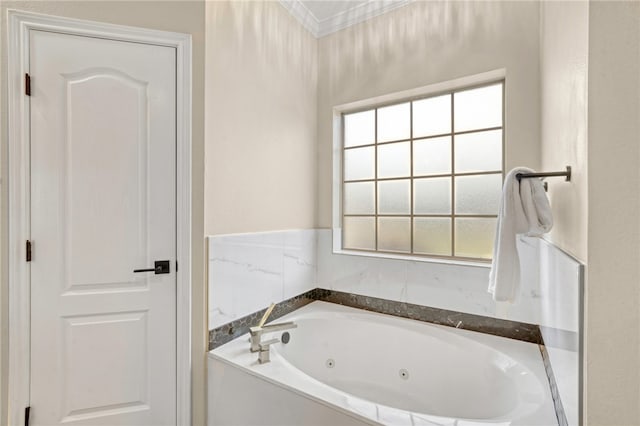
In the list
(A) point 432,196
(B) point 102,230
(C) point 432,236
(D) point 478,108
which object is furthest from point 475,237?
(B) point 102,230

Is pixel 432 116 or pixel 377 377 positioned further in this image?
pixel 432 116

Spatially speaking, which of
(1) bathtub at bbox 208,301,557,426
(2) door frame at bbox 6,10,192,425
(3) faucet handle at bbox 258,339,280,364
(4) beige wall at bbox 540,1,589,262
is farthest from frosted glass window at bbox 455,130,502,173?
(2) door frame at bbox 6,10,192,425

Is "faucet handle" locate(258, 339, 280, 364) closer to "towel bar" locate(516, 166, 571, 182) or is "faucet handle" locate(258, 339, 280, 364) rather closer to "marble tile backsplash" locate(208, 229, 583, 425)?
"marble tile backsplash" locate(208, 229, 583, 425)

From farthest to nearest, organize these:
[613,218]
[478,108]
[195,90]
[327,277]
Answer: [327,277] → [478,108] → [195,90] → [613,218]

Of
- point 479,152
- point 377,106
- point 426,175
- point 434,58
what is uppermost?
point 434,58

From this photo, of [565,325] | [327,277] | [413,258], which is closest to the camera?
[565,325]

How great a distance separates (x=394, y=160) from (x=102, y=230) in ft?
6.22

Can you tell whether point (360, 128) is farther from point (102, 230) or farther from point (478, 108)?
point (102, 230)

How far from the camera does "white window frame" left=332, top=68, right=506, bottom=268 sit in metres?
1.88

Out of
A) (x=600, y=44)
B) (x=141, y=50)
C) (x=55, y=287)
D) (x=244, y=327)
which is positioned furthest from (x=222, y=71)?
(x=600, y=44)

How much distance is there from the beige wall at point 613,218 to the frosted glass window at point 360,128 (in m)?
1.72

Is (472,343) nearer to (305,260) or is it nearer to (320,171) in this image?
(305,260)

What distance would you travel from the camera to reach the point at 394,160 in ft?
7.58

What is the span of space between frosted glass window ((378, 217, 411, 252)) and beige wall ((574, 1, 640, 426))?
4.95 ft
